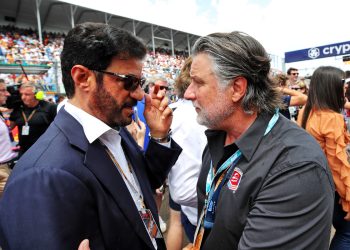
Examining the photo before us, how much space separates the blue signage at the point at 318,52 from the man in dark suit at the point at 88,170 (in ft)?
61.0

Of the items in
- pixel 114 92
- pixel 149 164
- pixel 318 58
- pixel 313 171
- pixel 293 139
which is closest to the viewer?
pixel 313 171

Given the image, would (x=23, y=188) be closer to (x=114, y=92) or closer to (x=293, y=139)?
(x=114, y=92)

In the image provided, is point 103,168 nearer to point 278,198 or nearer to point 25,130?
point 278,198

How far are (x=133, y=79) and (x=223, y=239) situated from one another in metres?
0.96

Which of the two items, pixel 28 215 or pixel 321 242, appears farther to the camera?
pixel 321 242

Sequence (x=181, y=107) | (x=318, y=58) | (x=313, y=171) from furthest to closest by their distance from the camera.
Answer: (x=318, y=58)
(x=181, y=107)
(x=313, y=171)

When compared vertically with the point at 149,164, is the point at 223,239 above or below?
below

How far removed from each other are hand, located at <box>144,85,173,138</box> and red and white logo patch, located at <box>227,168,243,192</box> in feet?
2.09

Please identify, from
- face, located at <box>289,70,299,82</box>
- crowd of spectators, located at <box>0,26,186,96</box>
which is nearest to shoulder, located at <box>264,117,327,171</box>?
face, located at <box>289,70,299,82</box>

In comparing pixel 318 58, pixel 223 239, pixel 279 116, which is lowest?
pixel 223 239

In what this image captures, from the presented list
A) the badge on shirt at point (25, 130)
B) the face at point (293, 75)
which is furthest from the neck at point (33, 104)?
the face at point (293, 75)

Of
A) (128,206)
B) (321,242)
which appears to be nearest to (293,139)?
(321,242)

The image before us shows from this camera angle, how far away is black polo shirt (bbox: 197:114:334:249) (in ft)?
3.39

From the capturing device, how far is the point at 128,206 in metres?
1.15
